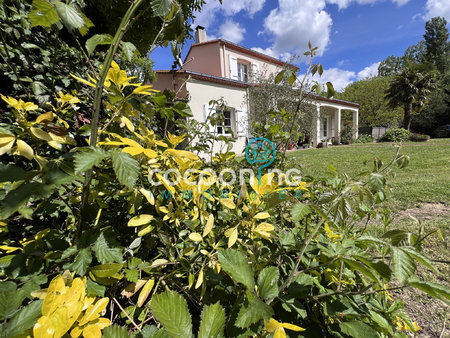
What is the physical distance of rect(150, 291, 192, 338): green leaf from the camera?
15.5 inches

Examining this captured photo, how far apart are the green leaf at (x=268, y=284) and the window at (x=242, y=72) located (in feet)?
49.9

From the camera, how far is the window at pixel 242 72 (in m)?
14.4

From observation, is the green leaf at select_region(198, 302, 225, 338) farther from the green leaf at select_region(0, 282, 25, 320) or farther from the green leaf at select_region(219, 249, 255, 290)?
the green leaf at select_region(0, 282, 25, 320)

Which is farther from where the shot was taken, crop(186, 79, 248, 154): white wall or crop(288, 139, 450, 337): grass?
crop(186, 79, 248, 154): white wall

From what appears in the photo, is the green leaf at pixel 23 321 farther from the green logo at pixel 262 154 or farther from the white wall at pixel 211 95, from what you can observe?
the white wall at pixel 211 95

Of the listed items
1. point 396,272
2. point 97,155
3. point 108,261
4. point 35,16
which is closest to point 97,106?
point 97,155

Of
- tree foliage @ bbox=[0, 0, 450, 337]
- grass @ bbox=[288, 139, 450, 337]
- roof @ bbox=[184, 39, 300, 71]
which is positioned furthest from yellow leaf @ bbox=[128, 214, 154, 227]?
roof @ bbox=[184, 39, 300, 71]

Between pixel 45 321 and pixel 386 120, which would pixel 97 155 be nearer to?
pixel 45 321

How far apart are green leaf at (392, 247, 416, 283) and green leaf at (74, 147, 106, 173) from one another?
66 centimetres

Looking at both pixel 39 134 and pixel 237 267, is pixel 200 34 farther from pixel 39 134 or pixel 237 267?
pixel 237 267

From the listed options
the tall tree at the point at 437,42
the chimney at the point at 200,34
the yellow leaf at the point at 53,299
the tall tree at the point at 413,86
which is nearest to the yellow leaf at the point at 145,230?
the yellow leaf at the point at 53,299

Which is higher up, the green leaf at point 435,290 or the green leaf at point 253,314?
the green leaf at point 435,290

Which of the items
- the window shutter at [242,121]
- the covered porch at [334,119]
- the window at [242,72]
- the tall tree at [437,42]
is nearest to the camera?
the window shutter at [242,121]

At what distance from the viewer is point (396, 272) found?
1.44ft
